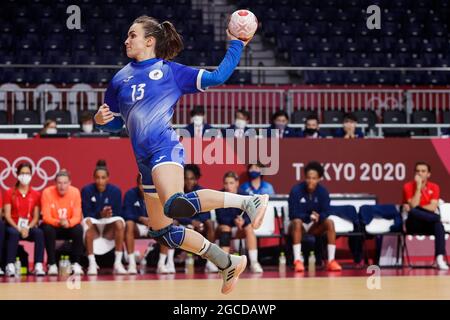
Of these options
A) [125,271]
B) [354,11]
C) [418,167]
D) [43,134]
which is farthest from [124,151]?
[354,11]

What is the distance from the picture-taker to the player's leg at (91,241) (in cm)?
1434

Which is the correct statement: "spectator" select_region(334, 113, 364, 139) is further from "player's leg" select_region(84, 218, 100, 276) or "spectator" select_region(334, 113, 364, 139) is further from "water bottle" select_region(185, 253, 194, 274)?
"player's leg" select_region(84, 218, 100, 276)

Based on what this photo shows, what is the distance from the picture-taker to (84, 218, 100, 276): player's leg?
565 inches

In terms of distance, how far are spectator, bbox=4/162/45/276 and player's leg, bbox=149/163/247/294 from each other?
648 cm

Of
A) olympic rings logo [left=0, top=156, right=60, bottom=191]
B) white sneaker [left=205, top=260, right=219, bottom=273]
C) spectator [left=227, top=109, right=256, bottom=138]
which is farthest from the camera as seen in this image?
spectator [left=227, top=109, right=256, bottom=138]

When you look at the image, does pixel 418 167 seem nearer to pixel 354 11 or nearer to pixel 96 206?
pixel 96 206

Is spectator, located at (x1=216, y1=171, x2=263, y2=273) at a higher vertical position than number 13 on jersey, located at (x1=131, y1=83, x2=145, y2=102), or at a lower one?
lower

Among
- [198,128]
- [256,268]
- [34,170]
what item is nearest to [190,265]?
[256,268]

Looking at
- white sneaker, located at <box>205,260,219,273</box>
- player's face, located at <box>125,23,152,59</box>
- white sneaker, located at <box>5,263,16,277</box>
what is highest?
player's face, located at <box>125,23,152,59</box>

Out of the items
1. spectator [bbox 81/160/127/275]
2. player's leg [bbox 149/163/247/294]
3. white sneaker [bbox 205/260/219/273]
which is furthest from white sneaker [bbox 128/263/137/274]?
player's leg [bbox 149/163/247/294]

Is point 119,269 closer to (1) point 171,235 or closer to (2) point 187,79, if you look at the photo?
(1) point 171,235

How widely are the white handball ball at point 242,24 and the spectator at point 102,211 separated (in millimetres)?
7227

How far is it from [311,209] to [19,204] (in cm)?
463

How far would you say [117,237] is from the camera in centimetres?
1462
